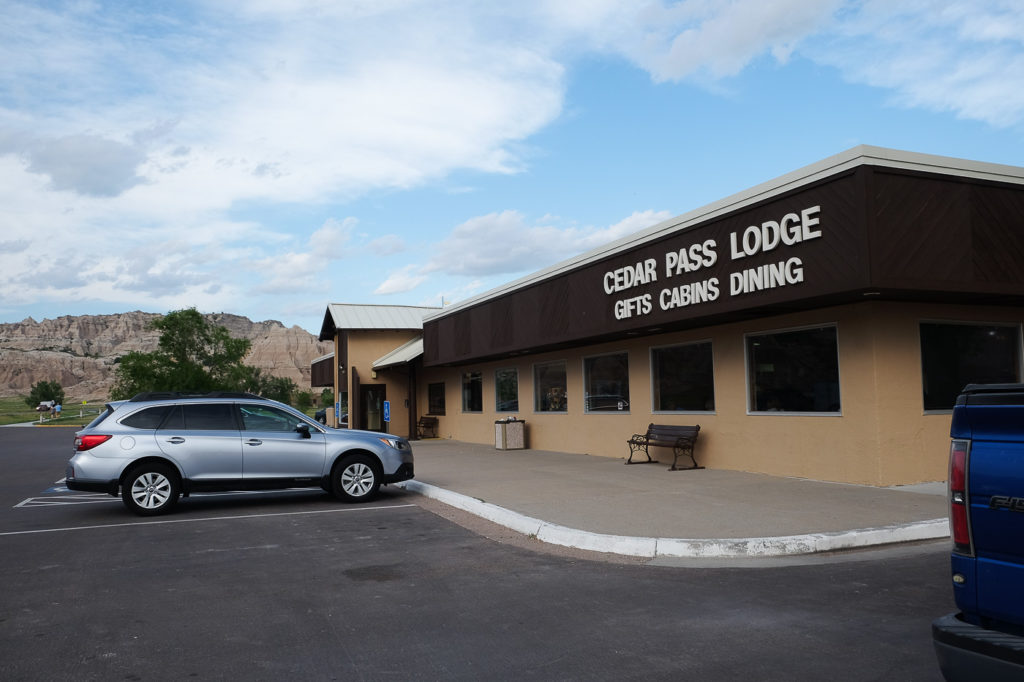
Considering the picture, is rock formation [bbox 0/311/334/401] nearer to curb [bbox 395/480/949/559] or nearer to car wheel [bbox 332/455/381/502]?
Result: car wheel [bbox 332/455/381/502]

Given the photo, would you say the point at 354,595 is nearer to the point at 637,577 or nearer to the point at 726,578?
the point at 637,577

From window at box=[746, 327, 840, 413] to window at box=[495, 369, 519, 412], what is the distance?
10.5 meters

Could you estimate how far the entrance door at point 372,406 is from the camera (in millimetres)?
35778

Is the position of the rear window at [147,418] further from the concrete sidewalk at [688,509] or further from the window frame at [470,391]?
the window frame at [470,391]

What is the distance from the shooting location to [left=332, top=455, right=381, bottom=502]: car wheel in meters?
12.5

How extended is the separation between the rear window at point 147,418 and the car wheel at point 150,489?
58 centimetres

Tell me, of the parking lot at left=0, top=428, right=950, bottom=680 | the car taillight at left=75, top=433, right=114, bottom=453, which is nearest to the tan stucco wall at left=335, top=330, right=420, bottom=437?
the car taillight at left=75, top=433, right=114, bottom=453

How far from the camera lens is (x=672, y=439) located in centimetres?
1545

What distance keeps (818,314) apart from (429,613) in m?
9.09

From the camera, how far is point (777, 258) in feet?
39.3

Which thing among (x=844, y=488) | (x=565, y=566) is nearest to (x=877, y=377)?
(x=844, y=488)

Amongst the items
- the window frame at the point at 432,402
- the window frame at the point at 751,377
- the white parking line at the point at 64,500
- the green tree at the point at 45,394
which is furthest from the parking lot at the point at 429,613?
the green tree at the point at 45,394

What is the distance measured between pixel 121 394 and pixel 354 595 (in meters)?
80.9

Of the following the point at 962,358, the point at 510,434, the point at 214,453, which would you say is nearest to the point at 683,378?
the point at 962,358
